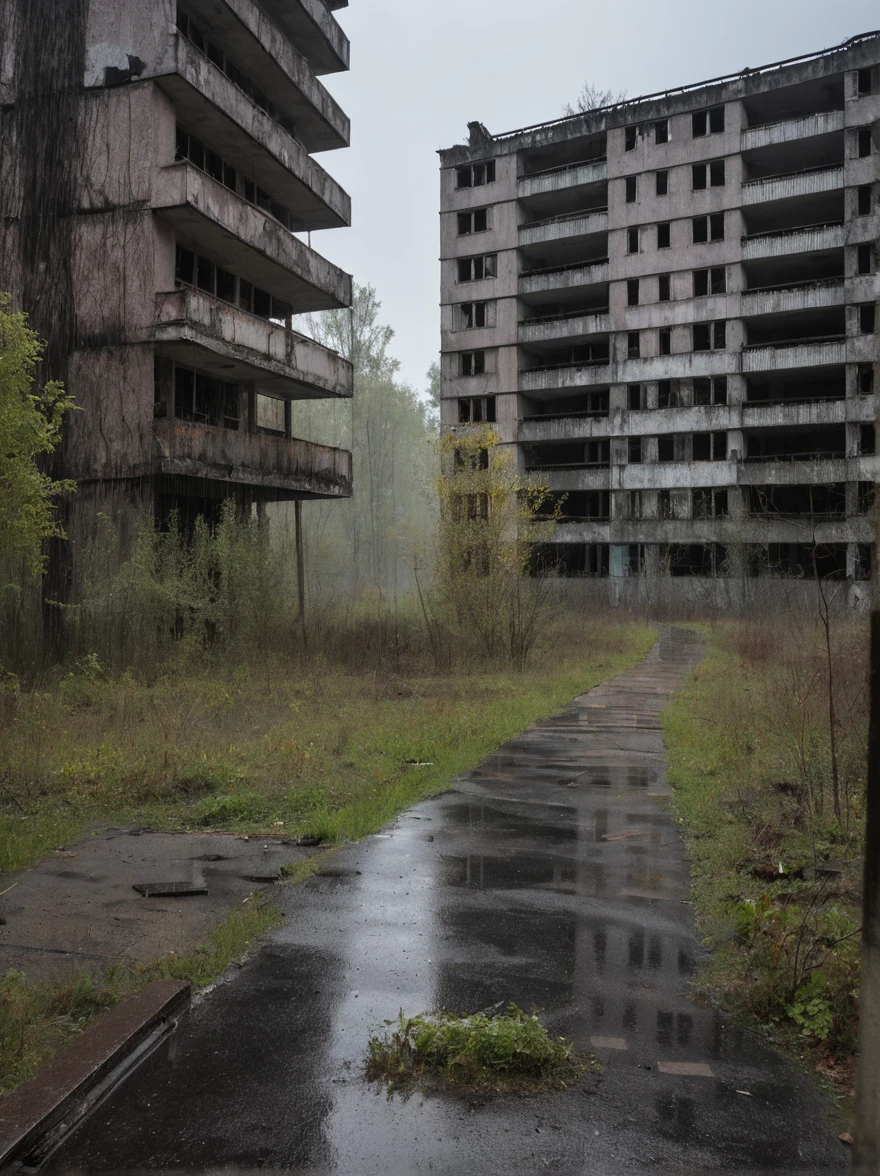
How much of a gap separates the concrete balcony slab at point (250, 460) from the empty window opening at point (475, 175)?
2762cm

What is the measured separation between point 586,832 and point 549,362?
1859 inches

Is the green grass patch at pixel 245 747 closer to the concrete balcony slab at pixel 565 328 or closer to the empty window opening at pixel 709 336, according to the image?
the empty window opening at pixel 709 336

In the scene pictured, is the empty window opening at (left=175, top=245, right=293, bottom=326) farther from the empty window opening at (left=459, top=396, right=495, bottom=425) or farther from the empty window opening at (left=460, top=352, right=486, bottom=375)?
the empty window opening at (left=460, top=352, right=486, bottom=375)

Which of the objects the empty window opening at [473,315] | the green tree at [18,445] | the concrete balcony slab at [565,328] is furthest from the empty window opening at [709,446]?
the green tree at [18,445]

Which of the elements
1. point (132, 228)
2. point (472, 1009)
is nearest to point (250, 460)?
point (132, 228)

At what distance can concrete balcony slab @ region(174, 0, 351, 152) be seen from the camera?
23.9m

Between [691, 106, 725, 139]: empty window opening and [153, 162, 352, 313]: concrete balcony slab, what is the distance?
2454 centimetres

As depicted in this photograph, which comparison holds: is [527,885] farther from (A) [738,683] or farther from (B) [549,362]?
(B) [549,362]

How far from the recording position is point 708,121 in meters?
45.6

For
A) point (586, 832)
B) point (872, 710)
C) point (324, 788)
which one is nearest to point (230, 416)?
point (324, 788)

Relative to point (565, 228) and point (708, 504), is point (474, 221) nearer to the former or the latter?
point (565, 228)

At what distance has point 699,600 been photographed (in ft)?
143

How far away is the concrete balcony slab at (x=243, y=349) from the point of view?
853 inches

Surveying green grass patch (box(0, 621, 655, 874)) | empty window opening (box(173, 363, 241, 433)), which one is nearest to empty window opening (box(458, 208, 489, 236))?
empty window opening (box(173, 363, 241, 433))
